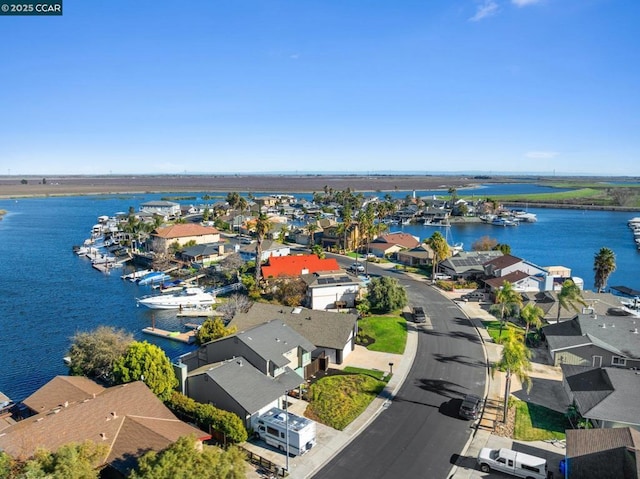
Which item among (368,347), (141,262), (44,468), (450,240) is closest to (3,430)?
(44,468)

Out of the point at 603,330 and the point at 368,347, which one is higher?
the point at 603,330

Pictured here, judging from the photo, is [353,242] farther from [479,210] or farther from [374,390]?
[479,210]

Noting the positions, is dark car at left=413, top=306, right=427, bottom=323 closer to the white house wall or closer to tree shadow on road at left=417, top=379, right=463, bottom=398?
the white house wall

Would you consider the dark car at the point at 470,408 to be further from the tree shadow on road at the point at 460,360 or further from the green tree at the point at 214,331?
the green tree at the point at 214,331

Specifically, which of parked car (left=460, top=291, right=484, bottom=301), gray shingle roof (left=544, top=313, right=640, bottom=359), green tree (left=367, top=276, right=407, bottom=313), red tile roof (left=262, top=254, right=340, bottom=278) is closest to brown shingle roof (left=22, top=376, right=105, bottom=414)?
green tree (left=367, top=276, right=407, bottom=313)

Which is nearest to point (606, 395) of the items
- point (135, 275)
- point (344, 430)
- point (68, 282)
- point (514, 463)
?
point (514, 463)

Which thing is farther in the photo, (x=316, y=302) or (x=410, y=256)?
(x=410, y=256)

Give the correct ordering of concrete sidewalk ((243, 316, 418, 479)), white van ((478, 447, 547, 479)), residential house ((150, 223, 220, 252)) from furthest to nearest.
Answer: residential house ((150, 223, 220, 252)), concrete sidewalk ((243, 316, 418, 479)), white van ((478, 447, 547, 479))

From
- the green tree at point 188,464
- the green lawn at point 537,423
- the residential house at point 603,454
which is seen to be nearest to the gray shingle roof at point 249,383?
the green tree at point 188,464
